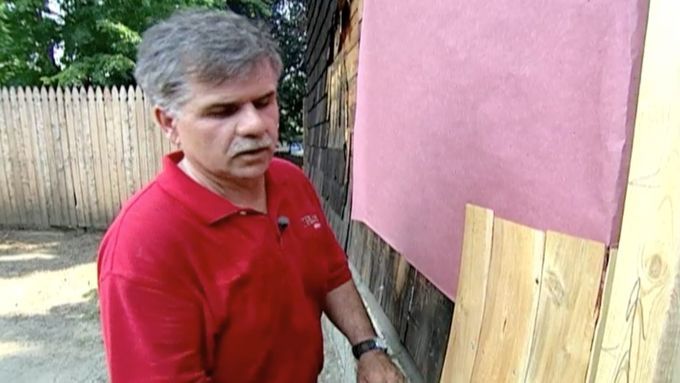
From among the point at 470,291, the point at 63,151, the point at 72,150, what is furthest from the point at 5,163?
the point at 470,291

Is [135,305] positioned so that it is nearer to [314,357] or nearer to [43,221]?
[314,357]

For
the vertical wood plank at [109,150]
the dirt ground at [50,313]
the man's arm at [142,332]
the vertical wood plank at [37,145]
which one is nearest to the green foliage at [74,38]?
the vertical wood plank at [37,145]

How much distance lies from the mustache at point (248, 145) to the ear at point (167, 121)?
13cm

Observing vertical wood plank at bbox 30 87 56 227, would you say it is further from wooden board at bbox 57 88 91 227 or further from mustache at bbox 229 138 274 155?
mustache at bbox 229 138 274 155

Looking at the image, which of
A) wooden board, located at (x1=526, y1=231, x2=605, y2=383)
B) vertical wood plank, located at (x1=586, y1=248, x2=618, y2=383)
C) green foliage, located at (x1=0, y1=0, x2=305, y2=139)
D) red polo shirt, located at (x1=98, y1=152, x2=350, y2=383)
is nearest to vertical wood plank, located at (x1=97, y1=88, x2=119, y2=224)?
green foliage, located at (x1=0, y1=0, x2=305, y2=139)

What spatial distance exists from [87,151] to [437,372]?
22.8 feet

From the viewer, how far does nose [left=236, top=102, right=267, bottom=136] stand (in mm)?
1146

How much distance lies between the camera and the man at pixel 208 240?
3.58ft

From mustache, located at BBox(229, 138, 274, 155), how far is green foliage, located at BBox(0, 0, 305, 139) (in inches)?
300

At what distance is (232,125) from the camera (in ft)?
3.75

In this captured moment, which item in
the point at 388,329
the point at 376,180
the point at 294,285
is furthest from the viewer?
the point at 388,329

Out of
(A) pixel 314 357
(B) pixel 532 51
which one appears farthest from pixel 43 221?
(B) pixel 532 51

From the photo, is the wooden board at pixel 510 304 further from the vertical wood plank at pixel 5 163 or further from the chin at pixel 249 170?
the vertical wood plank at pixel 5 163

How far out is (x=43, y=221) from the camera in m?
7.64
